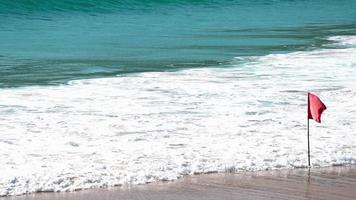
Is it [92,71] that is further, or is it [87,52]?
[87,52]

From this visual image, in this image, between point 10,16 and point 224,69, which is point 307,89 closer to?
point 224,69

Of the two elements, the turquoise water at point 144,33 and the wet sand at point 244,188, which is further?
the turquoise water at point 144,33

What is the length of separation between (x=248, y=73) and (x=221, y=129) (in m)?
5.73

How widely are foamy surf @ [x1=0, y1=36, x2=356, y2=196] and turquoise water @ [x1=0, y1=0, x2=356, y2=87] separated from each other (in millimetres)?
1766

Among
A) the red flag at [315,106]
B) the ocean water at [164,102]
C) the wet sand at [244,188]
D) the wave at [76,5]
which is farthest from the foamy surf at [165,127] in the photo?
the wave at [76,5]

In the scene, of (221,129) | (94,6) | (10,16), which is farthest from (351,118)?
(94,6)

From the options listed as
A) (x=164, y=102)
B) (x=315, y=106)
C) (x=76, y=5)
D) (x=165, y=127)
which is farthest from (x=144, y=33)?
(x=315, y=106)

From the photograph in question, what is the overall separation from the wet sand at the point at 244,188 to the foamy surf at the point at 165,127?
0.21 meters

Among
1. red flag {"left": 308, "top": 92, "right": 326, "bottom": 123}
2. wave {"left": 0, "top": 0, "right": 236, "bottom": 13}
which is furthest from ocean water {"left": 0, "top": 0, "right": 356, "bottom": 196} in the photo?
wave {"left": 0, "top": 0, "right": 236, "bottom": 13}

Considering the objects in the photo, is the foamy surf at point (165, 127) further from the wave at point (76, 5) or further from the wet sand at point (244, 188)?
the wave at point (76, 5)

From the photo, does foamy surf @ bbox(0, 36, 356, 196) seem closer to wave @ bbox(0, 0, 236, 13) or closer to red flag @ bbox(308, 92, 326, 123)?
red flag @ bbox(308, 92, 326, 123)

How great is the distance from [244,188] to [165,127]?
2958mm

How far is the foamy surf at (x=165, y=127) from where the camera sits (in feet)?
27.4

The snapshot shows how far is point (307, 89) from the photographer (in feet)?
Answer: 45.6
